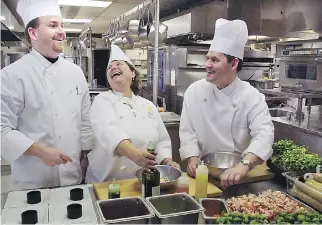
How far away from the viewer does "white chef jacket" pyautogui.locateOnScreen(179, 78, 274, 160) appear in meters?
2.18

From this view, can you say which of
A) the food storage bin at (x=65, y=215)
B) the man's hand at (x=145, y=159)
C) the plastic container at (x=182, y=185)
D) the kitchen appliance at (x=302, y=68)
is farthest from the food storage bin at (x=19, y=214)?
the kitchen appliance at (x=302, y=68)

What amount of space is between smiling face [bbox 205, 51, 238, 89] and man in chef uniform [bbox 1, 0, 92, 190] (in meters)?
0.88

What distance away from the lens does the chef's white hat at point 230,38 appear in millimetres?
2209

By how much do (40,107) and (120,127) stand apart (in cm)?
48

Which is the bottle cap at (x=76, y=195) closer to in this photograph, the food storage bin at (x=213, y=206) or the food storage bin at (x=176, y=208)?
the food storage bin at (x=176, y=208)

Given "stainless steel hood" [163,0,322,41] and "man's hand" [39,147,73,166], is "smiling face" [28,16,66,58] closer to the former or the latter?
"man's hand" [39,147,73,166]

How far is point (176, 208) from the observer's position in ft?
4.66

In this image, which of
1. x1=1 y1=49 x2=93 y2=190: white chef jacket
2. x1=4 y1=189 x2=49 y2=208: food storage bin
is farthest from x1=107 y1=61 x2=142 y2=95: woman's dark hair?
x1=4 y1=189 x2=49 y2=208: food storage bin

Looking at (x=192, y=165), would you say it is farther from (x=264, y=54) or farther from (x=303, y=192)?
(x=264, y=54)

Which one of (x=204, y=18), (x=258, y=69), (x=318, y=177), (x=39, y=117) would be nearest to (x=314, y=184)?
(x=318, y=177)

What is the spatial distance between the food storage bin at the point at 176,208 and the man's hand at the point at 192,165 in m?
0.50

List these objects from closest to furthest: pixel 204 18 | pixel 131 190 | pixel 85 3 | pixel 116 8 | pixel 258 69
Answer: pixel 131 190
pixel 204 18
pixel 258 69
pixel 85 3
pixel 116 8

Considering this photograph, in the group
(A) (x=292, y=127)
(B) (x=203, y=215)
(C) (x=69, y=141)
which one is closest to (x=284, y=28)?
(A) (x=292, y=127)

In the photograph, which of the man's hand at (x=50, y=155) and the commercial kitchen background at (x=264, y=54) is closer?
the man's hand at (x=50, y=155)
